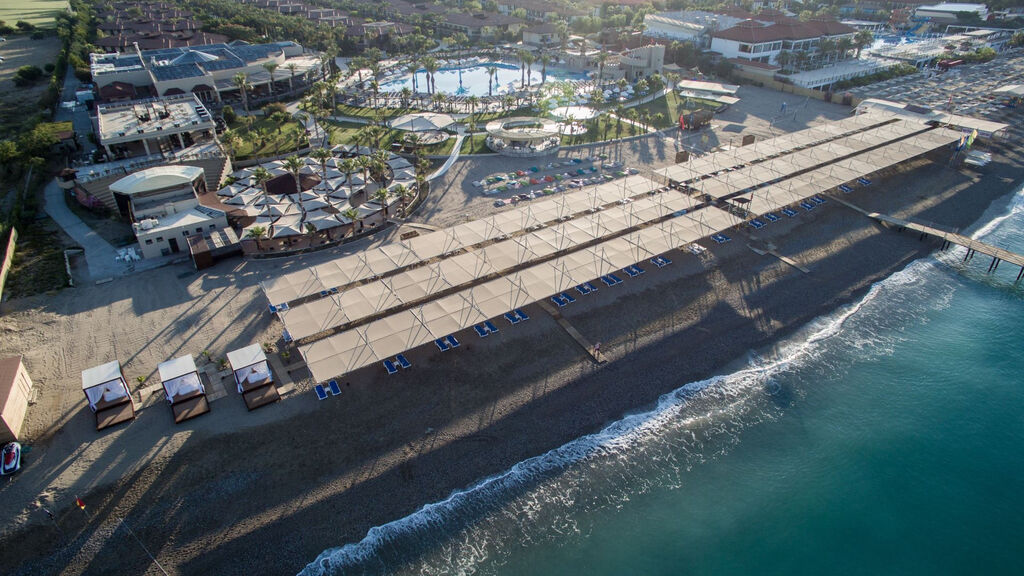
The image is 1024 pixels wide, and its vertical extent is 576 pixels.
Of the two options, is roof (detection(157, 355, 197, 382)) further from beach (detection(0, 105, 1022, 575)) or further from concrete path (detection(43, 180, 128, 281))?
concrete path (detection(43, 180, 128, 281))

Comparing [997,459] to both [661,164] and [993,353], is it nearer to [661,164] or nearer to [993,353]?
[993,353]

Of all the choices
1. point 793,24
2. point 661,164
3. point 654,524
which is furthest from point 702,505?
point 793,24

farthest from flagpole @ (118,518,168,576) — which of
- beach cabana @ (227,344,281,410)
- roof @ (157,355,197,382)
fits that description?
roof @ (157,355,197,382)

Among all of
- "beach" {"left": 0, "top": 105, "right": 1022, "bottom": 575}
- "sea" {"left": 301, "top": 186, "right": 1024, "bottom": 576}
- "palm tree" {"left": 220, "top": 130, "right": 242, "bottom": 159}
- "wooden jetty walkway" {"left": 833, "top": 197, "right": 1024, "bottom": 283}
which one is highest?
"palm tree" {"left": 220, "top": 130, "right": 242, "bottom": 159}

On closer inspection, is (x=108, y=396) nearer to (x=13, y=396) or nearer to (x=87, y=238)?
(x=13, y=396)

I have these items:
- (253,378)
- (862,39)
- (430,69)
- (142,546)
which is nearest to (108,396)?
(253,378)

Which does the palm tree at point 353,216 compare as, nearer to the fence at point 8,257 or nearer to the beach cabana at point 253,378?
the beach cabana at point 253,378
